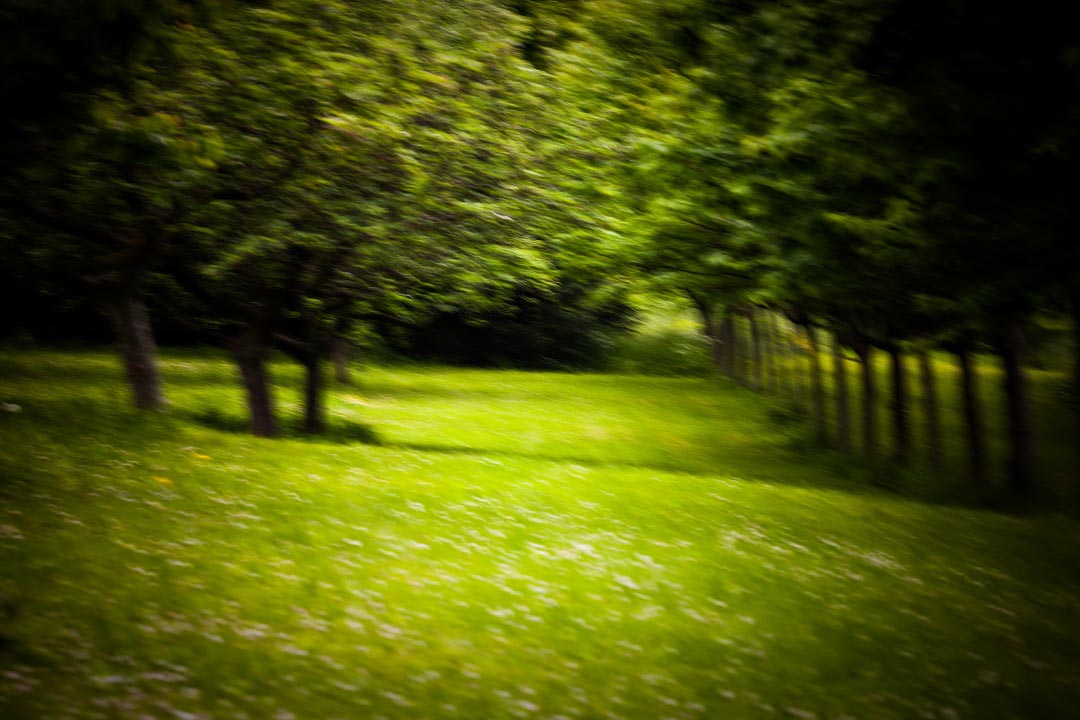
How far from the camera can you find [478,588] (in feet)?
38.3

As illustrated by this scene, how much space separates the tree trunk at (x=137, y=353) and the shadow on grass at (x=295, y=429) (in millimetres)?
1119

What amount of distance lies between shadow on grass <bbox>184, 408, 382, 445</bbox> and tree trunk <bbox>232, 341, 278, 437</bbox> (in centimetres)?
84

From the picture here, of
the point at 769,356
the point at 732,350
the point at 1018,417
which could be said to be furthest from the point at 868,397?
the point at 732,350

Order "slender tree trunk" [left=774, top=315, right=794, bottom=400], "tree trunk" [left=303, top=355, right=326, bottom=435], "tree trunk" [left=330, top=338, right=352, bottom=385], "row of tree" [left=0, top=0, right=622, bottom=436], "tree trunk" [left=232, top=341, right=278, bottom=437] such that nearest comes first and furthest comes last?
"row of tree" [left=0, top=0, right=622, bottom=436] < "tree trunk" [left=232, top=341, right=278, bottom=437] < "tree trunk" [left=303, top=355, right=326, bottom=435] < "tree trunk" [left=330, top=338, right=352, bottom=385] < "slender tree trunk" [left=774, top=315, right=794, bottom=400]

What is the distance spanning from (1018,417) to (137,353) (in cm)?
2039

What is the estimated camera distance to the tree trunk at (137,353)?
2077cm

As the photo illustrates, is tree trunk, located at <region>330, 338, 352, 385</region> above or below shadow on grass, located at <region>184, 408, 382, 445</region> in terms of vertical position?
above

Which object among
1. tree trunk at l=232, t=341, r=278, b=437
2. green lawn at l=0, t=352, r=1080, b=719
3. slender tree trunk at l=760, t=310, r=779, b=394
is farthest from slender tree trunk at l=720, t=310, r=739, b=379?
tree trunk at l=232, t=341, r=278, b=437

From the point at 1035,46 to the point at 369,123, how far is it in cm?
1046

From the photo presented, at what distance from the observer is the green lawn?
826cm

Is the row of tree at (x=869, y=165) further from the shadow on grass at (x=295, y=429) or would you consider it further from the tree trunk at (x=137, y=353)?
the tree trunk at (x=137, y=353)

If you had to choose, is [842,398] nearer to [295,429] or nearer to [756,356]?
[295,429]

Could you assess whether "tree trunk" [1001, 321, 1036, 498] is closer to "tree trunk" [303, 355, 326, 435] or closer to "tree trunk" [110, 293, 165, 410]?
"tree trunk" [303, 355, 326, 435]

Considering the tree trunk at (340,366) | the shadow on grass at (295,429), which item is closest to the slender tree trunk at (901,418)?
the shadow on grass at (295,429)
